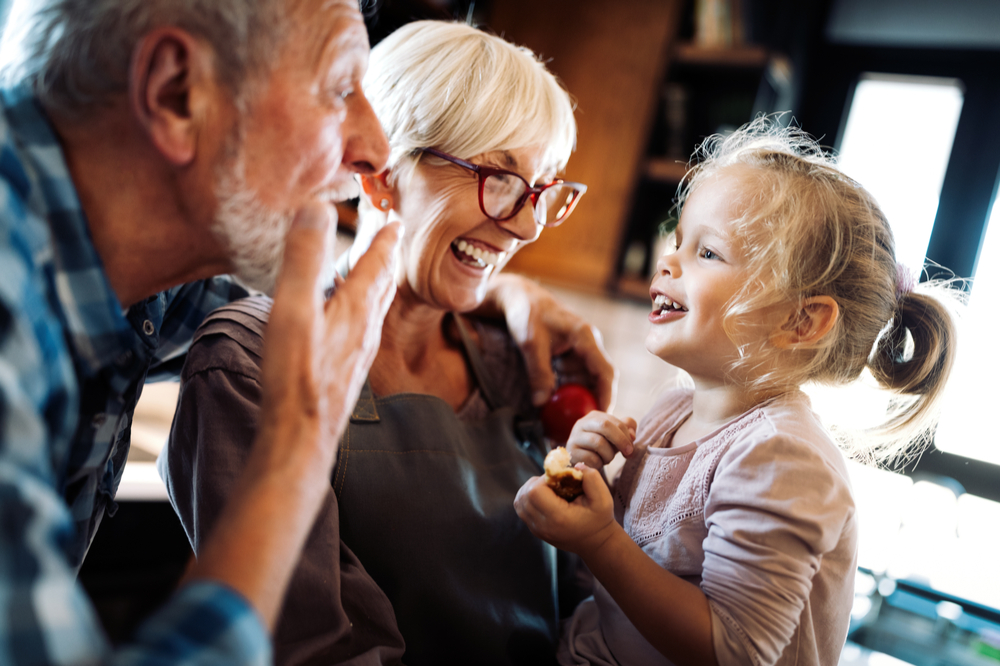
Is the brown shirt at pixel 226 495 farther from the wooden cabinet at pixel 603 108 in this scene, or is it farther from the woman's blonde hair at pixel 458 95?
the wooden cabinet at pixel 603 108

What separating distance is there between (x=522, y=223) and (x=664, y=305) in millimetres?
333

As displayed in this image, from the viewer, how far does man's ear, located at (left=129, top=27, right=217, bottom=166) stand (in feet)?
2.35

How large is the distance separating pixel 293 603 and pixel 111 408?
35 centimetres

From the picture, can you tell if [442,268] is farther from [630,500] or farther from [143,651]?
[143,651]

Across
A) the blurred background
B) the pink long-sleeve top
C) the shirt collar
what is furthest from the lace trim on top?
the blurred background

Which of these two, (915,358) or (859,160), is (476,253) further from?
(859,160)

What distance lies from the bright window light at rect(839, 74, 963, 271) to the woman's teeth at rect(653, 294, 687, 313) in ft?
6.91

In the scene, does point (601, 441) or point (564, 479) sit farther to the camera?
point (601, 441)

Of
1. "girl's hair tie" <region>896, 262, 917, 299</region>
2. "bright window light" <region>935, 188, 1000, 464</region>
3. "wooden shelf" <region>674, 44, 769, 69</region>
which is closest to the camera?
"girl's hair tie" <region>896, 262, 917, 299</region>

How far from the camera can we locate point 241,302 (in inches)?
43.1

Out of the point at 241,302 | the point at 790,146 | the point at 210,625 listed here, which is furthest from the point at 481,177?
the point at 210,625

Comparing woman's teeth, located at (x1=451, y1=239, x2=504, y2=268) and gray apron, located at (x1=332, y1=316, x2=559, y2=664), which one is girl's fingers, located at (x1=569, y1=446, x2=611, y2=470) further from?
woman's teeth, located at (x1=451, y1=239, x2=504, y2=268)

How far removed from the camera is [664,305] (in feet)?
3.93

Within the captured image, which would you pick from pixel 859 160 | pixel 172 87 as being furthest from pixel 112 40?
pixel 859 160
